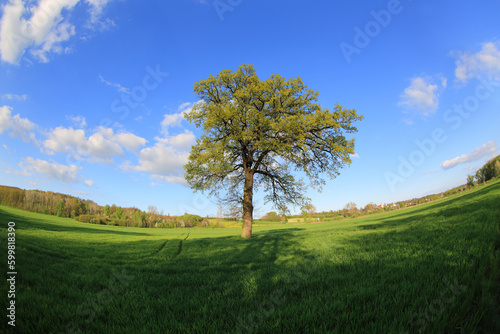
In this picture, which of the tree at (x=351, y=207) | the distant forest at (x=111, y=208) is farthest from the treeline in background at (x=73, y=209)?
the tree at (x=351, y=207)

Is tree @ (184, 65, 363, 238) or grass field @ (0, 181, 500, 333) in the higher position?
tree @ (184, 65, 363, 238)

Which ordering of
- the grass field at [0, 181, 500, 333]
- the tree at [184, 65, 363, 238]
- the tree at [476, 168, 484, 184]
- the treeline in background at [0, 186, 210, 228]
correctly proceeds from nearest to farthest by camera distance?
1. the grass field at [0, 181, 500, 333]
2. the tree at [184, 65, 363, 238]
3. the tree at [476, 168, 484, 184]
4. the treeline in background at [0, 186, 210, 228]

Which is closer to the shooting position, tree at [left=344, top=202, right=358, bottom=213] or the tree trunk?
the tree trunk

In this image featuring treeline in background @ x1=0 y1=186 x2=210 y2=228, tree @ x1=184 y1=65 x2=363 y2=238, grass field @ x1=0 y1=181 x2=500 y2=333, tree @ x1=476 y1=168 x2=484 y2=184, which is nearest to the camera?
grass field @ x1=0 y1=181 x2=500 y2=333

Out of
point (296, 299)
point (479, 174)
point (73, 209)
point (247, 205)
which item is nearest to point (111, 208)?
point (73, 209)

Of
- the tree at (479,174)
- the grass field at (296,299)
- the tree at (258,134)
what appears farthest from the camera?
the tree at (479,174)

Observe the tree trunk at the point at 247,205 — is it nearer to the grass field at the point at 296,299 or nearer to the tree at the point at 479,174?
the grass field at the point at 296,299

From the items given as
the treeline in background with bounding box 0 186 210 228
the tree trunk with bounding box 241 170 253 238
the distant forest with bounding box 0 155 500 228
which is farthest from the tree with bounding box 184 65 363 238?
the treeline in background with bounding box 0 186 210 228

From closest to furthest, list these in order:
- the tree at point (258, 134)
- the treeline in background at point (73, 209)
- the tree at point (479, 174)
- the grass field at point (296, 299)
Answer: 1. the grass field at point (296, 299)
2. the tree at point (258, 134)
3. the tree at point (479, 174)
4. the treeline in background at point (73, 209)

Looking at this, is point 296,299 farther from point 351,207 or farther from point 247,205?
point 351,207

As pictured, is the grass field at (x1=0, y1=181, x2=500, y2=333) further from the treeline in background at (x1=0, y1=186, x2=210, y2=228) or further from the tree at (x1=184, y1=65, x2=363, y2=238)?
the treeline in background at (x1=0, y1=186, x2=210, y2=228)

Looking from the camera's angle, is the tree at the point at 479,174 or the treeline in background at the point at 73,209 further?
the treeline in background at the point at 73,209

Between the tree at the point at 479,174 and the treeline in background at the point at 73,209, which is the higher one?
the tree at the point at 479,174

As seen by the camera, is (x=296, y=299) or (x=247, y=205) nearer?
(x=296, y=299)
